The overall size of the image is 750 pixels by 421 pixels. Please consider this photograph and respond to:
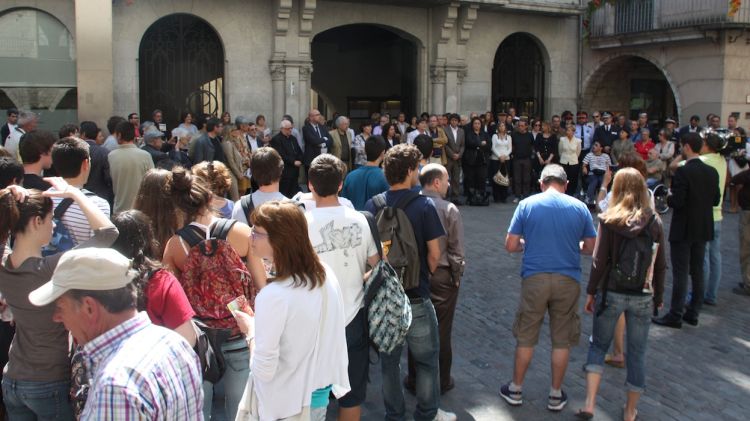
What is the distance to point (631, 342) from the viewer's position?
488 cm

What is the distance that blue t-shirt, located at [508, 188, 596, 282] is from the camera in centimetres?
489

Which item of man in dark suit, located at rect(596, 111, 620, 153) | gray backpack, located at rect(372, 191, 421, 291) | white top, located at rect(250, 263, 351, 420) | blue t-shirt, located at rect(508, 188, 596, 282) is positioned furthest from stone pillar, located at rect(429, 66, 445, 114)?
white top, located at rect(250, 263, 351, 420)

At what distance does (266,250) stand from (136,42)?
41.0ft

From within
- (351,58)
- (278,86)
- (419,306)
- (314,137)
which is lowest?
(419,306)

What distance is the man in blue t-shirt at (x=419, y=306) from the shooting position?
14.7ft

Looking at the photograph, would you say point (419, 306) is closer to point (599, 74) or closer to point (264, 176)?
point (264, 176)

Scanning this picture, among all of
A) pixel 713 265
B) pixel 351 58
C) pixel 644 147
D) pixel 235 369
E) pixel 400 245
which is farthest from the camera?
pixel 351 58

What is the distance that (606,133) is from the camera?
15367mm

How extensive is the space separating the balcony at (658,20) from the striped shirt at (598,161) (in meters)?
5.19

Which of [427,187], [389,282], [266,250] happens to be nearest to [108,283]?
[266,250]

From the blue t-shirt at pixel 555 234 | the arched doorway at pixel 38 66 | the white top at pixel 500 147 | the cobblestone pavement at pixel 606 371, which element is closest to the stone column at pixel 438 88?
the white top at pixel 500 147

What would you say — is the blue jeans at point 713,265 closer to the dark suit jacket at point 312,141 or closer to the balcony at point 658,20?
the dark suit jacket at point 312,141

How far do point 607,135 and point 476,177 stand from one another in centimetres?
299

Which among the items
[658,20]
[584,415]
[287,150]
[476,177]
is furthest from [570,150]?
[584,415]
